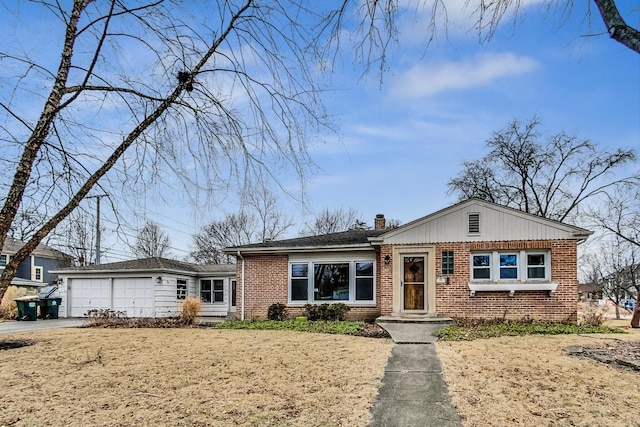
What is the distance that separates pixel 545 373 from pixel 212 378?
5.27 metres

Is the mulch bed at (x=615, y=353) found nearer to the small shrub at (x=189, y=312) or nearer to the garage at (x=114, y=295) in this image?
the small shrub at (x=189, y=312)

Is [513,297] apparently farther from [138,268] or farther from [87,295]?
[87,295]

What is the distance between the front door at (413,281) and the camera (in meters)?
15.1

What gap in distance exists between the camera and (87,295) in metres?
21.2

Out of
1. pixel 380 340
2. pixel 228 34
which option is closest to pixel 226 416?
pixel 228 34

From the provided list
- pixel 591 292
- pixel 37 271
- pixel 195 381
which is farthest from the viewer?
pixel 37 271

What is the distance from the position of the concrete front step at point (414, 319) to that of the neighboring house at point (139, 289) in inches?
385

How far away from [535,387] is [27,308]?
67.7ft

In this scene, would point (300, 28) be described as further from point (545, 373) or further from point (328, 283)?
point (328, 283)

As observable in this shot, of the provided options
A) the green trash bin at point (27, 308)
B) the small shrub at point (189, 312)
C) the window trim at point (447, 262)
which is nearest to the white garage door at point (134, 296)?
the green trash bin at point (27, 308)

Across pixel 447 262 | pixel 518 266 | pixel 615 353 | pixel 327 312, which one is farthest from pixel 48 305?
pixel 615 353

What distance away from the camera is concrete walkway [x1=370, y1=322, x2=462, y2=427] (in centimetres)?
536

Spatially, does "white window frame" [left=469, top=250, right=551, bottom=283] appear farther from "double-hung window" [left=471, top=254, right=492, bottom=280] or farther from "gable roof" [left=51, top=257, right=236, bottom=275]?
"gable roof" [left=51, top=257, right=236, bottom=275]

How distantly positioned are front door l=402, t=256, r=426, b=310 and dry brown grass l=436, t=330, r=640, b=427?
196 inches
